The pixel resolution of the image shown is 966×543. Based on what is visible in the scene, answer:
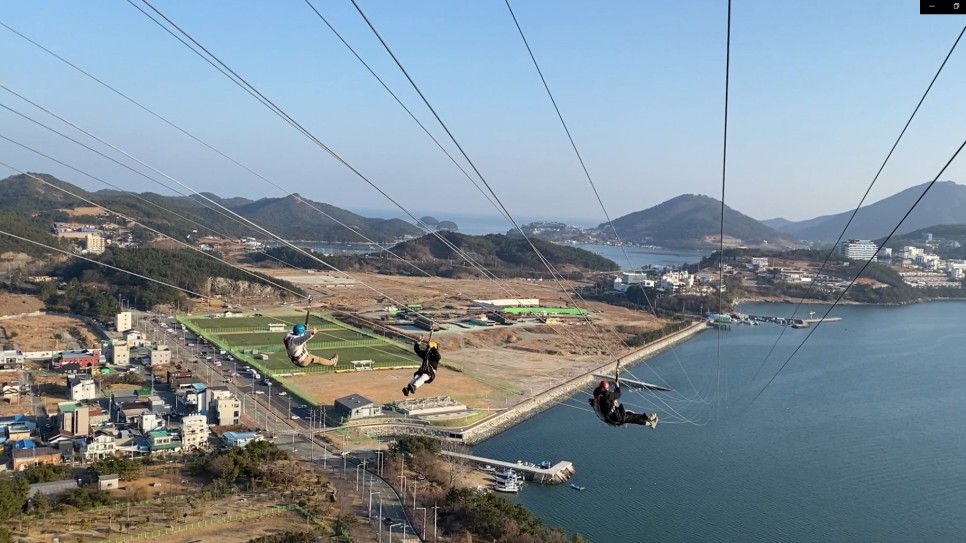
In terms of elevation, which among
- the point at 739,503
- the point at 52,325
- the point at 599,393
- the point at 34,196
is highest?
the point at 34,196

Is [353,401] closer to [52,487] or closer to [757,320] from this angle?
[52,487]

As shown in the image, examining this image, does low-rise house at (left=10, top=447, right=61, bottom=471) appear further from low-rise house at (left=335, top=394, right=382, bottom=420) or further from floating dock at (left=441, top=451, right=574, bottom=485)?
floating dock at (left=441, top=451, right=574, bottom=485)

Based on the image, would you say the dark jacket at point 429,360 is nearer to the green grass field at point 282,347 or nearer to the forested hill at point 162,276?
the green grass field at point 282,347

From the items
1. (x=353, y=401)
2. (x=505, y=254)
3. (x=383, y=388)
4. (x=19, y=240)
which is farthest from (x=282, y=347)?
(x=505, y=254)

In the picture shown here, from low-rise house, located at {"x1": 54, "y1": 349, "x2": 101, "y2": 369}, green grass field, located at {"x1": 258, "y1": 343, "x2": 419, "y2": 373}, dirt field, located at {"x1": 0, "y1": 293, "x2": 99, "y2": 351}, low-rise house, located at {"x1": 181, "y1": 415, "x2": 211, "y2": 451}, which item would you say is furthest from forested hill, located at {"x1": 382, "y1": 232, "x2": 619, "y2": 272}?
low-rise house, located at {"x1": 181, "y1": 415, "x2": 211, "y2": 451}

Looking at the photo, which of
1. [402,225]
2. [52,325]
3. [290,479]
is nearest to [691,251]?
[402,225]

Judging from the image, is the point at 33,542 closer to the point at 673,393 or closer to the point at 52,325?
the point at 673,393

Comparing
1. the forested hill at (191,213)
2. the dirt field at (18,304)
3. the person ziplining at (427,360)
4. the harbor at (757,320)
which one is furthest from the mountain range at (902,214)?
the person ziplining at (427,360)
